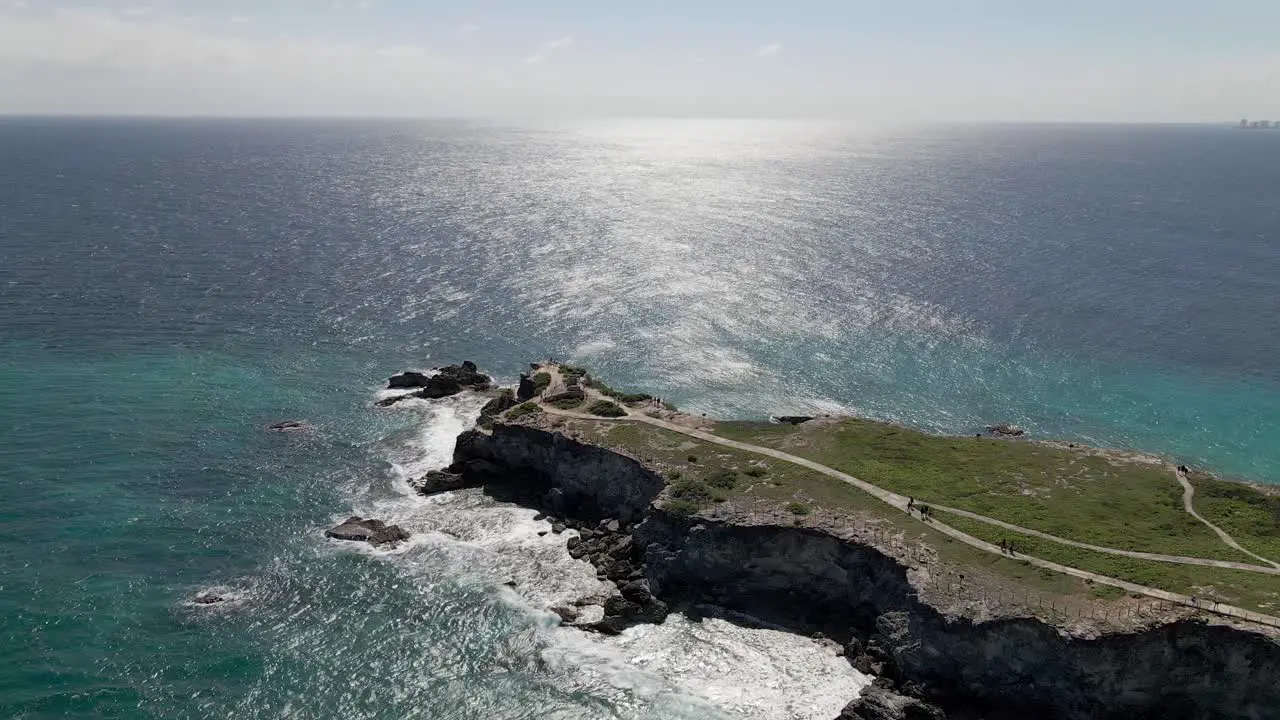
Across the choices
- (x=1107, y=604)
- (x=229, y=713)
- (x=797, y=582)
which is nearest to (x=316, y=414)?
(x=229, y=713)

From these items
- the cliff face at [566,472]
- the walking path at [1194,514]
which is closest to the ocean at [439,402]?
the cliff face at [566,472]

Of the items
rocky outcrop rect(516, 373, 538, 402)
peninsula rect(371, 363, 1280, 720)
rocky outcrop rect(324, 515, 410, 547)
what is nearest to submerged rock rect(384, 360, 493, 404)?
rocky outcrop rect(516, 373, 538, 402)

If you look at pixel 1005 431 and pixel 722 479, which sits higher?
pixel 722 479

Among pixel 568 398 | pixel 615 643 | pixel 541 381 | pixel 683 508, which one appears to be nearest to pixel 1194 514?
pixel 683 508

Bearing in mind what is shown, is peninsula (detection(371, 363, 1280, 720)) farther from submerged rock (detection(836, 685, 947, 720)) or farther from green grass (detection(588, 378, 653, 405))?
green grass (detection(588, 378, 653, 405))

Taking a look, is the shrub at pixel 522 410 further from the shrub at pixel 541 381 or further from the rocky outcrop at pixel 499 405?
the shrub at pixel 541 381

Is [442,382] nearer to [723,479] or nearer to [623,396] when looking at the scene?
[623,396]
